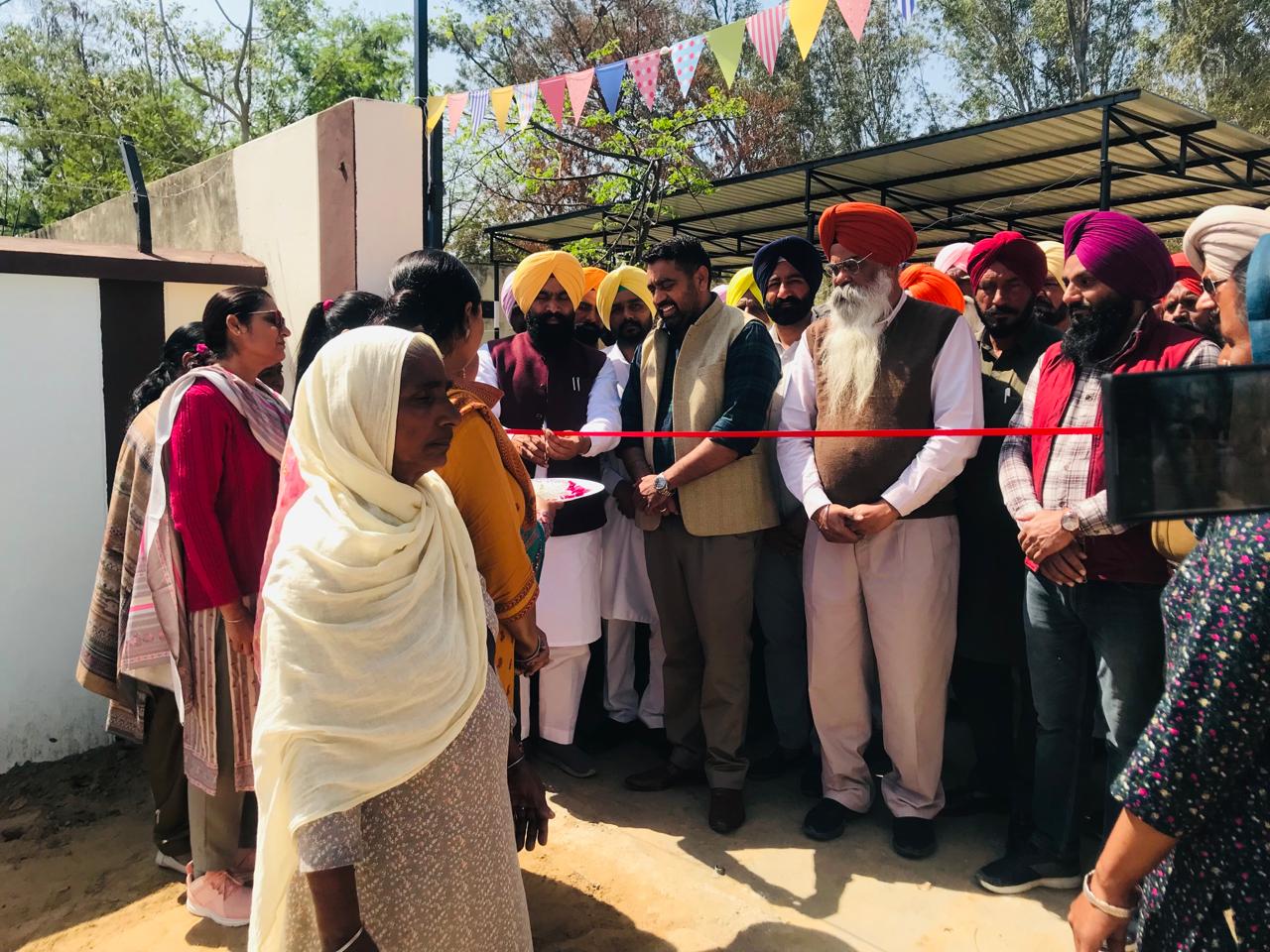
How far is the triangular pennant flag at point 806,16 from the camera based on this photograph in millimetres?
4379

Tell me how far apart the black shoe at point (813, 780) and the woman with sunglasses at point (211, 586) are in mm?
2006

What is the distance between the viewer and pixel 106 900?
303 centimetres

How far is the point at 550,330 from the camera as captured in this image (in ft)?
12.8

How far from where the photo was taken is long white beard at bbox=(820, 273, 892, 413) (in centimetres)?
318

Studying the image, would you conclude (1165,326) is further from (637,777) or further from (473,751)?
(637,777)

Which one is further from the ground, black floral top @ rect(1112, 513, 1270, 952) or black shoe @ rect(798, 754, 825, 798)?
black floral top @ rect(1112, 513, 1270, 952)

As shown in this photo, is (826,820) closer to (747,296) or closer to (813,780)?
(813,780)

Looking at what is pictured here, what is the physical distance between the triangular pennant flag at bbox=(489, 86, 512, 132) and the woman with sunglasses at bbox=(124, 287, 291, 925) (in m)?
3.93

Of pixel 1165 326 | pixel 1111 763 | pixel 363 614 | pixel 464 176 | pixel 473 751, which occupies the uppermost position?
pixel 464 176

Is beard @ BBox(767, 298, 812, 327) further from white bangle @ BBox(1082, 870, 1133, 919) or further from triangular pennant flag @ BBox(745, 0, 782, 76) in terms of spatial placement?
white bangle @ BBox(1082, 870, 1133, 919)

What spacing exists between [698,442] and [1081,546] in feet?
4.43

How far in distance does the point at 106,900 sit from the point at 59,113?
2423cm

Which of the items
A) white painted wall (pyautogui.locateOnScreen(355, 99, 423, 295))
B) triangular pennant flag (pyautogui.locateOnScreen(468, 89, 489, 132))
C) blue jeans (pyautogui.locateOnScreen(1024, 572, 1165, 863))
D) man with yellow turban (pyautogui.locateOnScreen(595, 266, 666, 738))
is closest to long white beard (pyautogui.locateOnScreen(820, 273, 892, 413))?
blue jeans (pyautogui.locateOnScreen(1024, 572, 1165, 863))

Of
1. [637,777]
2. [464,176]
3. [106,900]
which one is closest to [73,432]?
[106,900]
